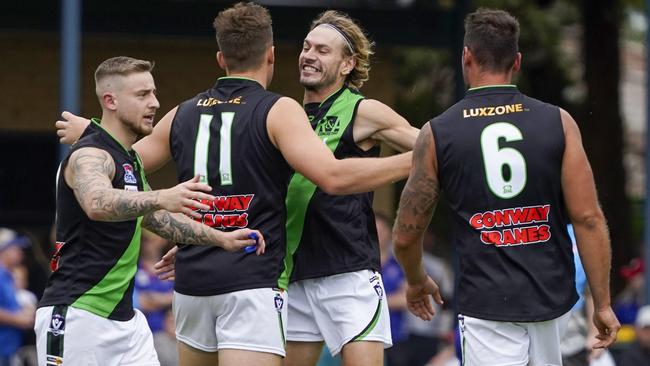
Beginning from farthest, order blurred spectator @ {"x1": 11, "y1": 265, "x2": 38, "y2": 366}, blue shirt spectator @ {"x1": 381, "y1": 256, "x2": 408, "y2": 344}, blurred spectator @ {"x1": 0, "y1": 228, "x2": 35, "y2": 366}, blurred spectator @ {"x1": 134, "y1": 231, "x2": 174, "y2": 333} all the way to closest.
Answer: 1. blurred spectator @ {"x1": 11, "y1": 265, "x2": 38, "y2": 366}
2. blurred spectator @ {"x1": 0, "y1": 228, "x2": 35, "y2": 366}
3. blue shirt spectator @ {"x1": 381, "y1": 256, "x2": 408, "y2": 344}
4. blurred spectator @ {"x1": 134, "y1": 231, "x2": 174, "y2": 333}

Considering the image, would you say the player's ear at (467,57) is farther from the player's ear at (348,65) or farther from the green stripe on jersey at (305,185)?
the player's ear at (348,65)

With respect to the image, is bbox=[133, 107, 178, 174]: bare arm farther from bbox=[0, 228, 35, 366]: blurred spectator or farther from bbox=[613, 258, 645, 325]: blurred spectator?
bbox=[613, 258, 645, 325]: blurred spectator

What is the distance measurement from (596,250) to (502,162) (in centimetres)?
63

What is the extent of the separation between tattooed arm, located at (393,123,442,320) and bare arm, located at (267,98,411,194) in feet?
0.63

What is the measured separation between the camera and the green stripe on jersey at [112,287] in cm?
636

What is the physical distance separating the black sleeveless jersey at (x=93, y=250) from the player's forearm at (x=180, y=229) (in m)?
0.11

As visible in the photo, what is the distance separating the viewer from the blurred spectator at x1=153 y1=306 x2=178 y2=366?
11914 millimetres

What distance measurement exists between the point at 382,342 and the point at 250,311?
0.90 m

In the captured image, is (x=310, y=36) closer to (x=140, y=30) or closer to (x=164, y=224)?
(x=164, y=224)

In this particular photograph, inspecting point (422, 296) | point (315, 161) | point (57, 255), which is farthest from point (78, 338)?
Result: point (422, 296)

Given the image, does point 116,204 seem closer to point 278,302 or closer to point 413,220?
point 278,302

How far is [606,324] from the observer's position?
20.5ft

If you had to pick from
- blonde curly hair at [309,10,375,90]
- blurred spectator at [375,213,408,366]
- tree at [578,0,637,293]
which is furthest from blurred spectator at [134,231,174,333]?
tree at [578,0,637,293]

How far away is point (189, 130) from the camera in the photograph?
6652 millimetres
